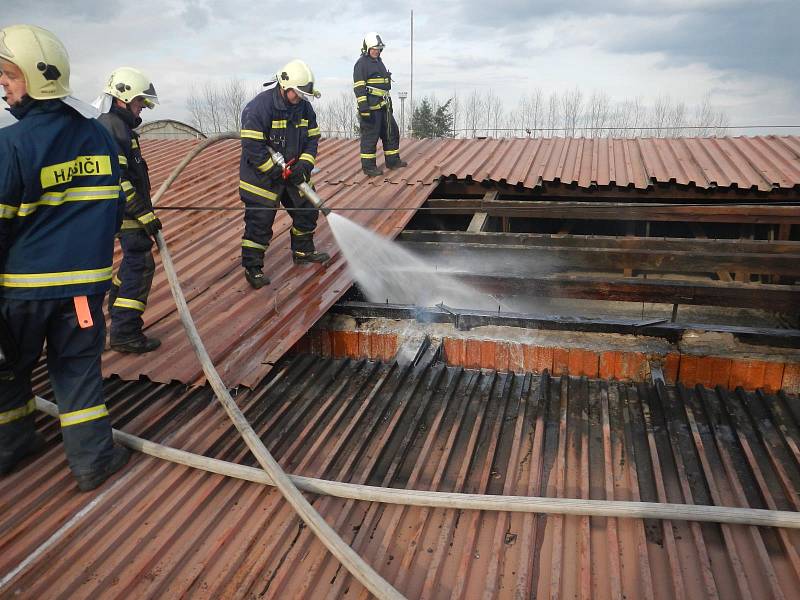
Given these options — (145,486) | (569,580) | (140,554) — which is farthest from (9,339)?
(569,580)

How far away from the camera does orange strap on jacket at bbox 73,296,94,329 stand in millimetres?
2512

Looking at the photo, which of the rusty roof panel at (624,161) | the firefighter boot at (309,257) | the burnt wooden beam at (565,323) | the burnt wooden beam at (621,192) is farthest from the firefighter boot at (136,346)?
the rusty roof panel at (624,161)

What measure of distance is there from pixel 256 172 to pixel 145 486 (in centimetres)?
266

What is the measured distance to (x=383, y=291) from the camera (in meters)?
5.12

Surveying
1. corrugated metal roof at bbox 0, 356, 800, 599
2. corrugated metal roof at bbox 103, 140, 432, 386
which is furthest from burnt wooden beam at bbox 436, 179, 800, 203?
corrugated metal roof at bbox 0, 356, 800, 599

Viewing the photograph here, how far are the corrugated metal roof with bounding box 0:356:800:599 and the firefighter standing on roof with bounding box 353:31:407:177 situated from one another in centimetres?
465

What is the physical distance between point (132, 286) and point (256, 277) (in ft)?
3.57

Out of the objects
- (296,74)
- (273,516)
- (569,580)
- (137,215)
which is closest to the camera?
(569,580)

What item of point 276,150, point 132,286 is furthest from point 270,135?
point 132,286

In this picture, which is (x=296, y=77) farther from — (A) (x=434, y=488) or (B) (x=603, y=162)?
(B) (x=603, y=162)

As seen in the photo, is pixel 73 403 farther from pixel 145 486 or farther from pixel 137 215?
pixel 137 215

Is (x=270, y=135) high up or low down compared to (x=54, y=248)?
up

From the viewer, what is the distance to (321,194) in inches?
278

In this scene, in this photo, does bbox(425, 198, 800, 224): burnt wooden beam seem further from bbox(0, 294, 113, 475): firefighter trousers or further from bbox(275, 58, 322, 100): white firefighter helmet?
bbox(0, 294, 113, 475): firefighter trousers
